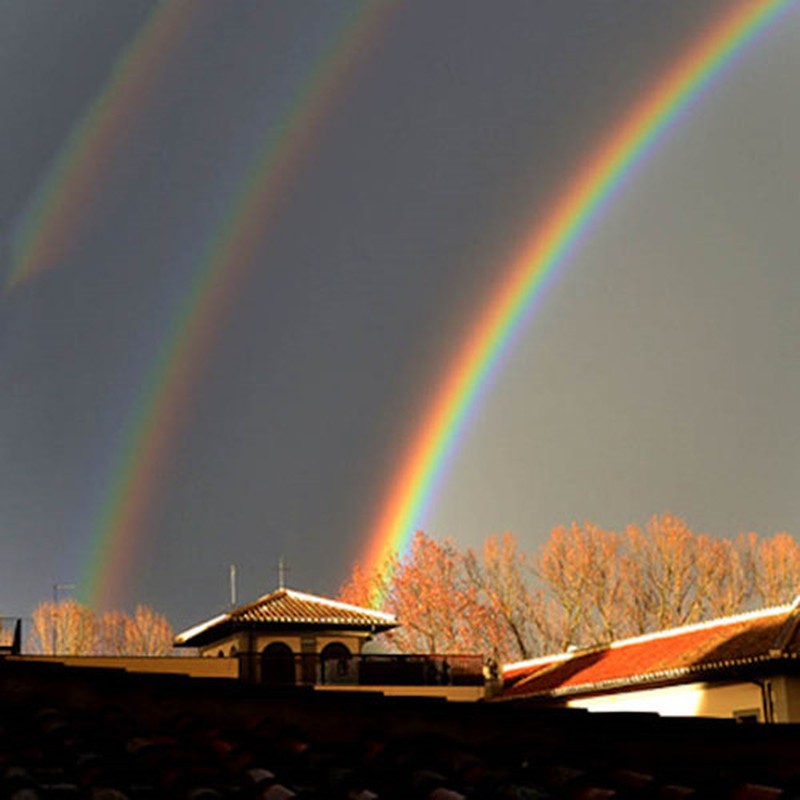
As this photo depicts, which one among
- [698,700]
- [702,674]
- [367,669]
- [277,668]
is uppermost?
[277,668]

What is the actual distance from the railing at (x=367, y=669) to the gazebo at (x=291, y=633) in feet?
0.09

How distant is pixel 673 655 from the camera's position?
28062 millimetres

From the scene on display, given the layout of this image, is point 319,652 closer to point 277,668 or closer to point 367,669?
point 277,668

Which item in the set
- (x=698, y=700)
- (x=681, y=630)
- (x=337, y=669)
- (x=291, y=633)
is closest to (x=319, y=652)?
(x=291, y=633)

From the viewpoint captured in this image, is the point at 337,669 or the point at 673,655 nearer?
the point at 673,655

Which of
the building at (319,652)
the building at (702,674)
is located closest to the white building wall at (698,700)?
the building at (702,674)

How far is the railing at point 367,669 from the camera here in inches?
1324

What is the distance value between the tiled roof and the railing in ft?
4.34

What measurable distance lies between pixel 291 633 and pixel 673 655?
13138 millimetres

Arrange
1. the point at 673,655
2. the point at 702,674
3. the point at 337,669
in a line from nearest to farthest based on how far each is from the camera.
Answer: the point at 702,674, the point at 673,655, the point at 337,669

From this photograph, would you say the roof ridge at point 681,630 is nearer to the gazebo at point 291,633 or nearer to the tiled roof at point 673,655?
the tiled roof at point 673,655

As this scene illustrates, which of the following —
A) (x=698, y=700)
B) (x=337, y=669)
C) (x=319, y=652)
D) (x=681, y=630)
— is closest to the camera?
(x=698, y=700)

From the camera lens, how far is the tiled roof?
24172 millimetres

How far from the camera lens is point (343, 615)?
38031mm
